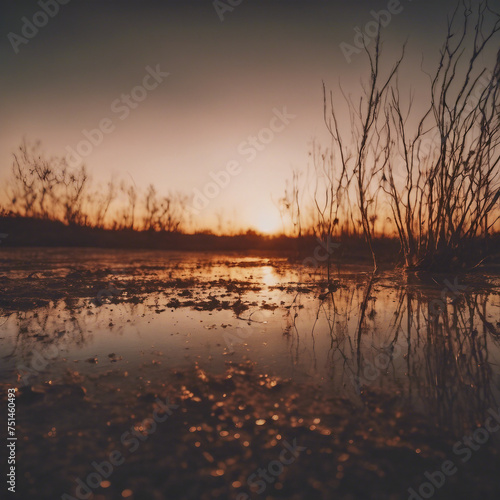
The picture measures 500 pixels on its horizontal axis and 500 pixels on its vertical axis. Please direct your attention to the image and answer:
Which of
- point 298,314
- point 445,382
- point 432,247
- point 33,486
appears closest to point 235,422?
point 33,486

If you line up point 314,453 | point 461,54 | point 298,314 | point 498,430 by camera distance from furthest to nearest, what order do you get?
point 461,54 → point 298,314 → point 498,430 → point 314,453

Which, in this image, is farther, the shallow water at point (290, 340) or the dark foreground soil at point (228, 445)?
the shallow water at point (290, 340)

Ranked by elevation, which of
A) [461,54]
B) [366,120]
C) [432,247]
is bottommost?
[432,247]

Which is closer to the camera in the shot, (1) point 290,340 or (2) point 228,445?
(2) point 228,445

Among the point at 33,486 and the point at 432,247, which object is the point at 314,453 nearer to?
the point at 33,486

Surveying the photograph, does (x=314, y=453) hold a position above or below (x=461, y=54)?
below

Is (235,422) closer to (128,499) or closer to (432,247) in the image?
(128,499)

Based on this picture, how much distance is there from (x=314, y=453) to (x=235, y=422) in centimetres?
40

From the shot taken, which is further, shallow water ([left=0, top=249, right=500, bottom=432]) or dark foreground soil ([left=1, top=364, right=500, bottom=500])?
shallow water ([left=0, top=249, right=500, bottom=432])

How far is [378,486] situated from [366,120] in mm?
5647

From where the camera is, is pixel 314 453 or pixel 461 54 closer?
pixel 314 453

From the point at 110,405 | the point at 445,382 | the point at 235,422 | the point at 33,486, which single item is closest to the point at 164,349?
the point at 110,405

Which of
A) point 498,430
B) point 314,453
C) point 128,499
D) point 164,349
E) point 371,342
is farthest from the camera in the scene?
point 371,342

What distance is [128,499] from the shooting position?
3.56ft
